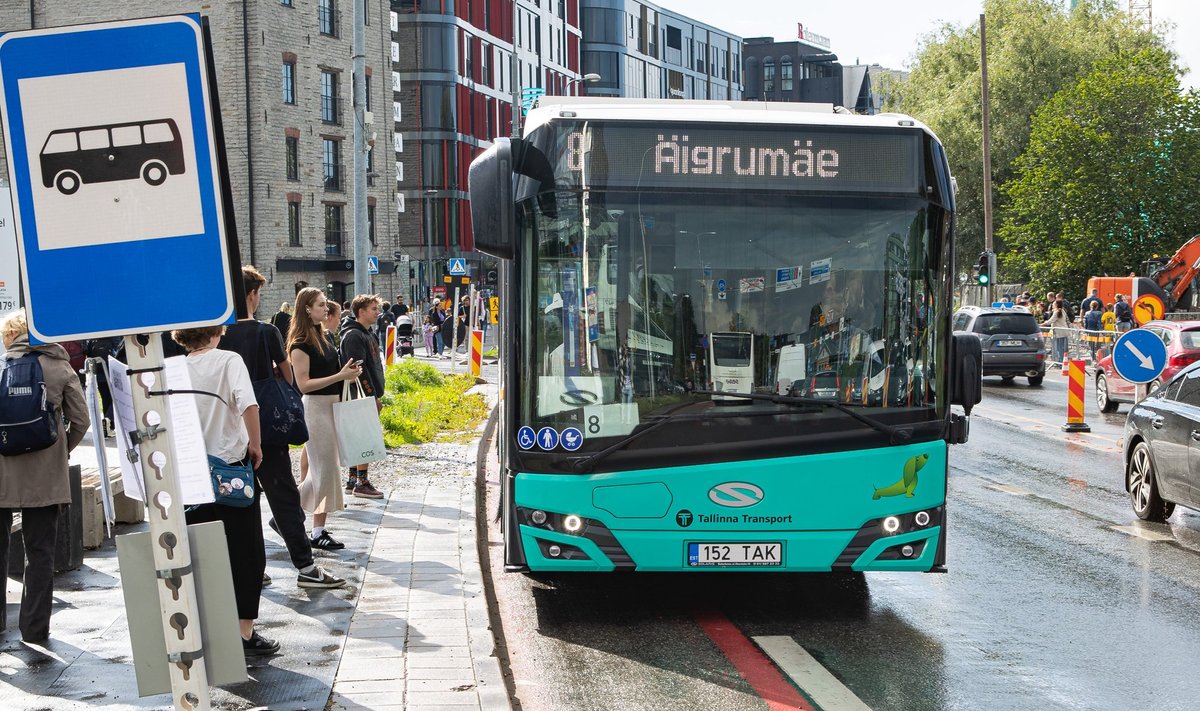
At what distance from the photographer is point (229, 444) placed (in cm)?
657

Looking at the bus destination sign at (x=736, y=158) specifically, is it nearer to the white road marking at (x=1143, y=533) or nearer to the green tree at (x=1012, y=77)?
the white road marking at (x=1143, y=533)

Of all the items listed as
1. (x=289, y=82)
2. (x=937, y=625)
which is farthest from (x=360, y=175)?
(x=289, y=82)

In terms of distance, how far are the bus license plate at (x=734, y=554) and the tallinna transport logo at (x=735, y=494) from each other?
237 millimetres

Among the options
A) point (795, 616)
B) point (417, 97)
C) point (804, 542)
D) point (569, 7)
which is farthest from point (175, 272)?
point (569, 7)

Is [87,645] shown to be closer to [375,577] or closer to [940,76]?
[375,577]

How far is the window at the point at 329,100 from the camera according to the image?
53.4 m

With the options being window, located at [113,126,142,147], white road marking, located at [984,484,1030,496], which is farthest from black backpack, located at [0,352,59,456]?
white road marking, located at [984,484,1030,496]

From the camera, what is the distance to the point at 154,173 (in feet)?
13.0

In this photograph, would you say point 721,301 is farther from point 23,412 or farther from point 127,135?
point 127,135

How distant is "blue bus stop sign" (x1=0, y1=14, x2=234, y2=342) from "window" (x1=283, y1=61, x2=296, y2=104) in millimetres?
48430

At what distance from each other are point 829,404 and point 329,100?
48.7 metres

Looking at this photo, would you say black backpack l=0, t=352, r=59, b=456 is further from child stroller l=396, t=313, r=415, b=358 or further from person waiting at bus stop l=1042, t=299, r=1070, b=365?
person waiting at bus stop l=1042, t=299, r=1070, b=365

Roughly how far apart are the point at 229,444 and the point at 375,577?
7.18ft

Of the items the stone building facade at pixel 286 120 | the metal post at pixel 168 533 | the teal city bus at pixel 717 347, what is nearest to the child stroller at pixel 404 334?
the stone building facade at pixel 286 120
